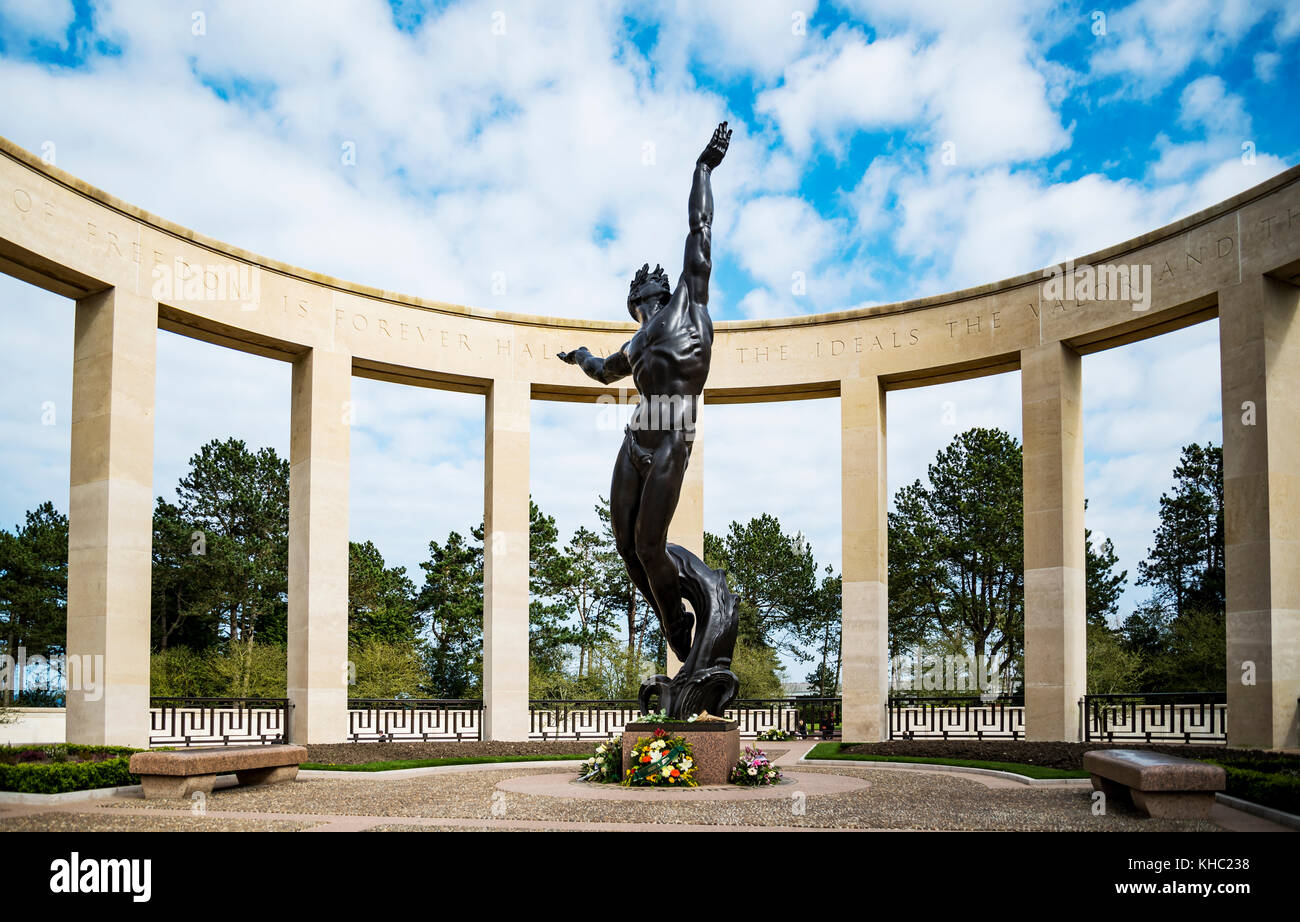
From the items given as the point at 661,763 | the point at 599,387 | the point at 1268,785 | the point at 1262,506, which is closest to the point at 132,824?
the point at 661,763

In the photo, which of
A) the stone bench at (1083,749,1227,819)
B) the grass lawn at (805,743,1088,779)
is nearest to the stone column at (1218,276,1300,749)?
the grass lawn at (805,743,1088,779)

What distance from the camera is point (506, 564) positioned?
73.4 ft

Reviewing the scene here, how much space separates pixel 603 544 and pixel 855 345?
112 ft

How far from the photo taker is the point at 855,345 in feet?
76.2

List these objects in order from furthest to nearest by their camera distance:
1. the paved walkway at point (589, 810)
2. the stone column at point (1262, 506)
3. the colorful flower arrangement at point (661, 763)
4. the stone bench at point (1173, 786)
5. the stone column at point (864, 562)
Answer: the stone column at point (864, 562)
the stone column at point (1262, 506)
the colorful flower arrangement at point (661, 763)
the stone bench at point (1173, 786)
the paved walkway at point (589, 810)

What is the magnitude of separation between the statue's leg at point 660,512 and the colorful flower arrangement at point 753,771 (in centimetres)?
210

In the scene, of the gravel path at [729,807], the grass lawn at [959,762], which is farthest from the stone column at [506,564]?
the gravel path at [729,807]

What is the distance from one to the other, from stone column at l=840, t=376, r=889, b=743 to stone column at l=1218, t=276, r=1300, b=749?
6596 millimetres

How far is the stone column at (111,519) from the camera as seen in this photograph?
57.1 feet

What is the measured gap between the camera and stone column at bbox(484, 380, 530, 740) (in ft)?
72.5

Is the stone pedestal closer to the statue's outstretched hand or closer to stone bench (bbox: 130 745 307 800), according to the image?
stone bench (bbox: 130 745 307 800)

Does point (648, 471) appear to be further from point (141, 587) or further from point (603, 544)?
point (603, 544)

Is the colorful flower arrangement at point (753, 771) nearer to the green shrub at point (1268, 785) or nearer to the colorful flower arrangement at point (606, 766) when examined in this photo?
the colorful flower arrangement at point (606, 766)
